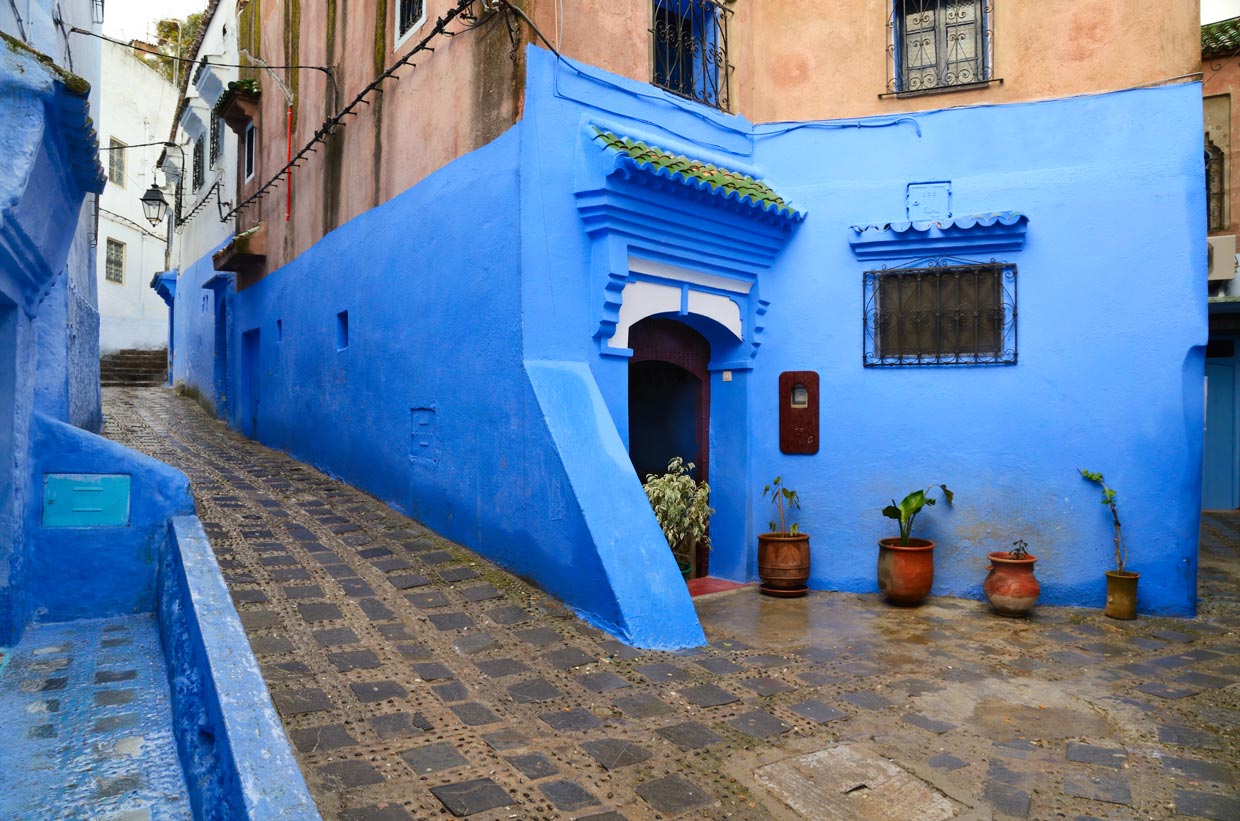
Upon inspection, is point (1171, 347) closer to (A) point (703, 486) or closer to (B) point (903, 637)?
(B) point (903, 637)

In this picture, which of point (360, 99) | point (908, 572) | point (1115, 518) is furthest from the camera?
point (360, 99)

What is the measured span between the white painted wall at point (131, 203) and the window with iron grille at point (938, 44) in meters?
19.8

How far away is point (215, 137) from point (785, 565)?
13.1 meters

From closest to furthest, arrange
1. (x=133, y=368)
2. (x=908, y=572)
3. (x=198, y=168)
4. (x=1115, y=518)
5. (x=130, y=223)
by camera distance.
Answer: (x=1115, y=518) < (x=908, y=572) < (x=198, y=168) < (x=133, y=368) < (x=130, y=223)

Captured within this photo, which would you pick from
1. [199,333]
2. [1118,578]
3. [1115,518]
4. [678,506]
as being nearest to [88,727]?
[678,506]

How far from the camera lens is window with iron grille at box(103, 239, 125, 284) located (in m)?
20.8

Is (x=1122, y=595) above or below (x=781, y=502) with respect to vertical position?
below

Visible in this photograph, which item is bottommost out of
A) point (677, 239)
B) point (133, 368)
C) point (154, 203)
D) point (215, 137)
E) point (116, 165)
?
point (133, 368)

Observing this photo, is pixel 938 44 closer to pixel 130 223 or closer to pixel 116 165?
pixel 130 223

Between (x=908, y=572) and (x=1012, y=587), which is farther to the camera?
(x=908, y=572)

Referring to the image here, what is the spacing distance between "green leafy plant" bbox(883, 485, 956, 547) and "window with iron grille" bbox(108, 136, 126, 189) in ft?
70.7

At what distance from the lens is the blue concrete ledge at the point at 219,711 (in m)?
2.92

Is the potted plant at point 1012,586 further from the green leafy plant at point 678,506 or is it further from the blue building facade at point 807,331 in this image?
the green leafy plant at point 678,506

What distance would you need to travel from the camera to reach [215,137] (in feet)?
48.7
